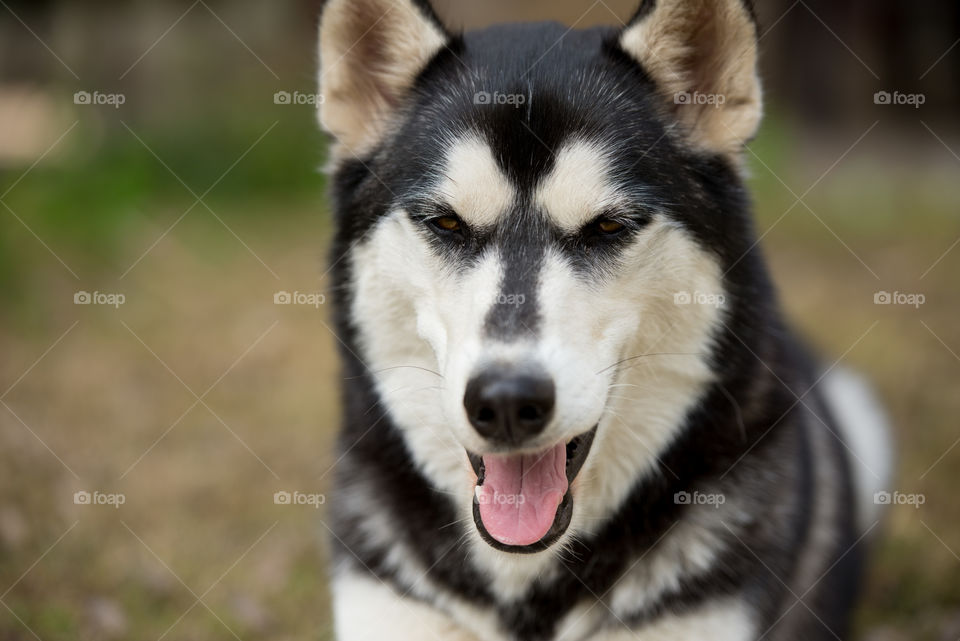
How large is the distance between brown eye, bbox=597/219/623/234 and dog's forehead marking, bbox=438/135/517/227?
264 mm

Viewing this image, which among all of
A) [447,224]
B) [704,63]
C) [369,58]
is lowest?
[447,224]

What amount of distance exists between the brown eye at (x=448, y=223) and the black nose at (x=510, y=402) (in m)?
0.59

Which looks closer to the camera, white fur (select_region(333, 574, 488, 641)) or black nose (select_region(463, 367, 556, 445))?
black nose (select_region(463, 367, 556, 445))

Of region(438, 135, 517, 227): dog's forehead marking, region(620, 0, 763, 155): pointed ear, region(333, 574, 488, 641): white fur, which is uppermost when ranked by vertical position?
region(620, 0, 763, 155): pointed ear

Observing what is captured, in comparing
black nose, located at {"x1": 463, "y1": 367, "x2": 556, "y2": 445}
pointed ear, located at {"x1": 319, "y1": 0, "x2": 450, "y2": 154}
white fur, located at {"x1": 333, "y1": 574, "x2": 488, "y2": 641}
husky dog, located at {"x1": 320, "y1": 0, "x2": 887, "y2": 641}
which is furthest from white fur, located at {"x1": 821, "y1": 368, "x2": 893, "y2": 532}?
pointed ear, located at {"x1": 319, "y1": 0, "x2": 450, "y2": 154}

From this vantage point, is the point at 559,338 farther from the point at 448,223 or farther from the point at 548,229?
the point at 448,223

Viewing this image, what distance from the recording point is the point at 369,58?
3061mm

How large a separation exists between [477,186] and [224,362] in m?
3.90

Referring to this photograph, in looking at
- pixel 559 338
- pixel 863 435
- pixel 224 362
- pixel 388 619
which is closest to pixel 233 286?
pixel 224 362

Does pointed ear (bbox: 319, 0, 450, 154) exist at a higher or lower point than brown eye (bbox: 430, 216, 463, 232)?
higher

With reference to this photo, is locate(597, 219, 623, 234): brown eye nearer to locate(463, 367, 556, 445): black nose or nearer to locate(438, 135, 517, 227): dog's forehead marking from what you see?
locate(438, 135, 517, 227): dog's forehead marking

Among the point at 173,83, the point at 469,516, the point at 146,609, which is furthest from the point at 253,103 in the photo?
the point at 469,516

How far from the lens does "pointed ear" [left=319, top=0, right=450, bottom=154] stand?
9.51 ft

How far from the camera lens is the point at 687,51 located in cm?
284
